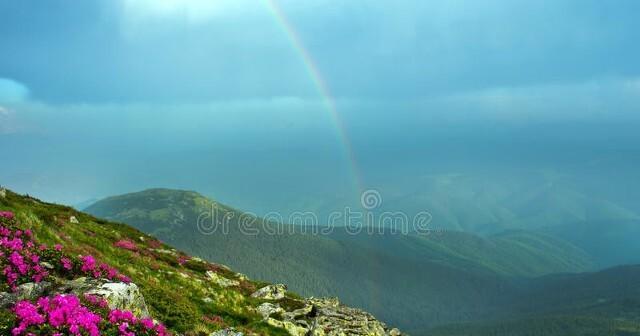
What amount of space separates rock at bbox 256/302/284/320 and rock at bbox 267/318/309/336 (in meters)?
1.81

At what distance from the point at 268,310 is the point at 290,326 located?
4.24 m

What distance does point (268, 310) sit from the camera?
39562 millimetres

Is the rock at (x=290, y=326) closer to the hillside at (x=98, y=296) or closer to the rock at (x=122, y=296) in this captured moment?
the hillside at (x=98, y=296)

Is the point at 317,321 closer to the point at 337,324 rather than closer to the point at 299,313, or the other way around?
the point at 299,313

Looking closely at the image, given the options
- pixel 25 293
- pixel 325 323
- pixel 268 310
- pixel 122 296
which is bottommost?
pixel 25 293

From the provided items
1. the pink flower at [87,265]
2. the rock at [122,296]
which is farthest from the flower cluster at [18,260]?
the rock at [122,296]

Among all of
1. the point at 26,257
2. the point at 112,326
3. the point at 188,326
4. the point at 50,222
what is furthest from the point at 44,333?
the point at 50,222

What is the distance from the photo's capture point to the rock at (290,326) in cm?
3478

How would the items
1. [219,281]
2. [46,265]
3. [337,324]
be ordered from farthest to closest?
1. [219,281]
2. [337,324]
3. [46,265]

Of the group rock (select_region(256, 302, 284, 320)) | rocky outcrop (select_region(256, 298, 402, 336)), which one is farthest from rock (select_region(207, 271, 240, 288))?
rock (select_region(256, 302, 284, 320))

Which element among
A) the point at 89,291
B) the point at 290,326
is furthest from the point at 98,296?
the point at 290,326

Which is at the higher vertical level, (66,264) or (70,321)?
(66,264)

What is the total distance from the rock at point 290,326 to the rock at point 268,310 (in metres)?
1.81

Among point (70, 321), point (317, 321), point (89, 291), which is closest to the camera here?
point (70, 321)
